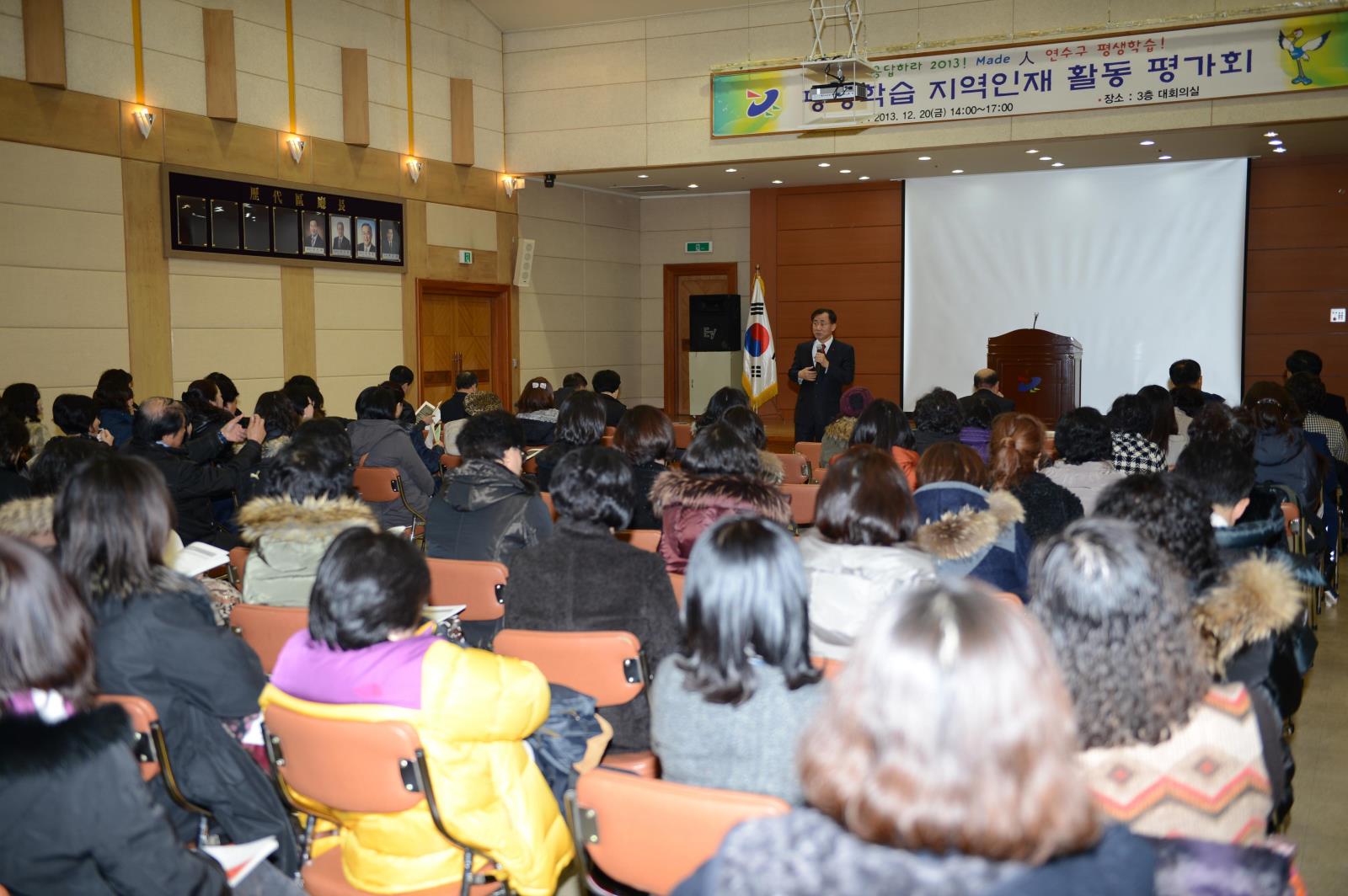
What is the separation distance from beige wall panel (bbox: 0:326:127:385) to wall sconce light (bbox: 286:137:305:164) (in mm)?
2292

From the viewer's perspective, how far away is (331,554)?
2.16 meters

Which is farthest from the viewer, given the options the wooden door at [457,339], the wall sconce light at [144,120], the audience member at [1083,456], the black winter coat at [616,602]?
the wooden door at [457,339]

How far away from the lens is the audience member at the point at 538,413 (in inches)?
265

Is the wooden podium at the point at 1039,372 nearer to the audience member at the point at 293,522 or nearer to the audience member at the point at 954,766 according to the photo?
the audience member at the point at 293,522

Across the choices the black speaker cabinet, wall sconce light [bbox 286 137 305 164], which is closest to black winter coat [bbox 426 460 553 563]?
wall sconce light [bbox 286 137 305 164]

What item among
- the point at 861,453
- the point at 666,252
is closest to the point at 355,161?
the point at 666,252

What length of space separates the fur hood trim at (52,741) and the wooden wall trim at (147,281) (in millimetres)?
7357

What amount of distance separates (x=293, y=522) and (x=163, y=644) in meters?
0.97

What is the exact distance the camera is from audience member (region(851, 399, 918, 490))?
5.09m

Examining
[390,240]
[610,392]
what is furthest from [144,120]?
[610,392]

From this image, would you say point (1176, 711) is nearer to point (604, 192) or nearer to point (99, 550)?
point (99, 550)

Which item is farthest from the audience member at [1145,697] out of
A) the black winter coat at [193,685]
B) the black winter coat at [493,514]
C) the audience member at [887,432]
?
the audience member at [887,432]

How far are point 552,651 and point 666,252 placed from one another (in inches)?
459

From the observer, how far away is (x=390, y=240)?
1046 cm
